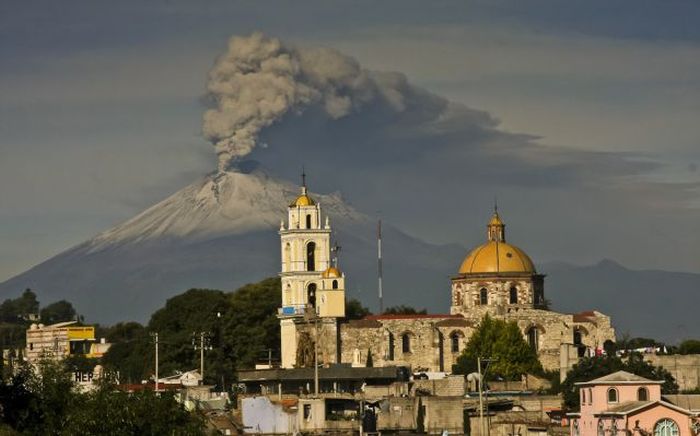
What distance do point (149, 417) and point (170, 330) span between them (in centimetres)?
8529

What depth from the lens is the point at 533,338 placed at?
14900 cm

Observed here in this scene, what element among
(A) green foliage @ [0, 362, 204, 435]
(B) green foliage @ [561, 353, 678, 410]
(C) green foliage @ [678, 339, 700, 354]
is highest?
(C) green foliage @ [678, 339, 700, 354]

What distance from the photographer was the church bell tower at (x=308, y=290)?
147m

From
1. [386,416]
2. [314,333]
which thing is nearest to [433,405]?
[386,416]

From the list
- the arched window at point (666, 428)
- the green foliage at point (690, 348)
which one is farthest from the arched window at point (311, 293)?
the arched window at point (666, 428)

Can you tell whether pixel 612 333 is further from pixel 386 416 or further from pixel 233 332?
pixel 386 416

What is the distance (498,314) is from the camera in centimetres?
15225

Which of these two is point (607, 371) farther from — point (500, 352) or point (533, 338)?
point (533, 338)

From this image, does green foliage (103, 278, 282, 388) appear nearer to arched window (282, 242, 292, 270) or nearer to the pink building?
arched window (282, 242, 292, 270)

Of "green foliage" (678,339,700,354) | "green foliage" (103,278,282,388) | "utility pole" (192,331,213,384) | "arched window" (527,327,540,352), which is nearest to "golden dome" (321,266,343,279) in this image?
"green foliage" (103,278,282,388)

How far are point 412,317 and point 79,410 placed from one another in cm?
7677

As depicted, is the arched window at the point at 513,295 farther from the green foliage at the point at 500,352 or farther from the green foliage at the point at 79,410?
the green foliage at the point at 79,410

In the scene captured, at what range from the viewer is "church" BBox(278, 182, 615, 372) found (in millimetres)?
148000

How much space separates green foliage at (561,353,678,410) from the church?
21.1 metres
